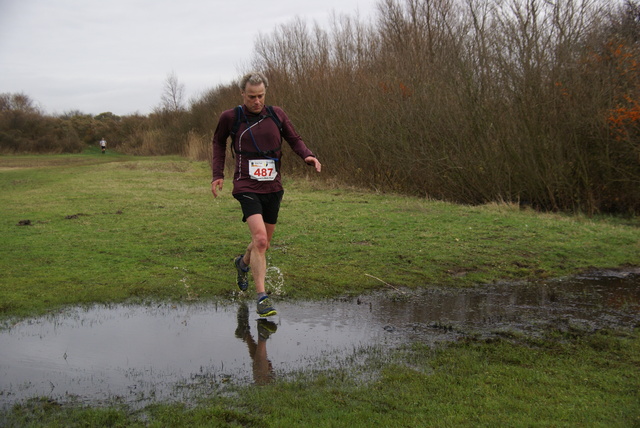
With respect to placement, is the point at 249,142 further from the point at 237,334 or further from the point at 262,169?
the point at 237,334

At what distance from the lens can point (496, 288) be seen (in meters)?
7.39

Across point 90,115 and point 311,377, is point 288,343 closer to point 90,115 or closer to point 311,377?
point 311,377

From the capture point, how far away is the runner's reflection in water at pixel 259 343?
450 centimetres

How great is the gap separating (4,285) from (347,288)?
382 cm

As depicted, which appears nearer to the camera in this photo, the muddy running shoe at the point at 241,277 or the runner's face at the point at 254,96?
the runner's face at the point at 254,96

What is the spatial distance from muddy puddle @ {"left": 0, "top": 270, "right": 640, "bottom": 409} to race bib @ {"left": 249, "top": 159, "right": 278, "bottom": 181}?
135 cm

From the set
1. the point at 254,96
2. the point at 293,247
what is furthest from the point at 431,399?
the point at 293,247

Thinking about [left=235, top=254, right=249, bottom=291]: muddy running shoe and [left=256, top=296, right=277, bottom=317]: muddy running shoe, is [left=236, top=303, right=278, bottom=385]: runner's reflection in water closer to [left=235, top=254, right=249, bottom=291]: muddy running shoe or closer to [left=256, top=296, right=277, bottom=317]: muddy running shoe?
[left=256, top=296, right=277, bottom=317]: muddy running shoe

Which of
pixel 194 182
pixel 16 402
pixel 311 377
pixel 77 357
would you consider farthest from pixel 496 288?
pixel 194 182

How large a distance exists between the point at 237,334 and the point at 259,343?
0.33 metres

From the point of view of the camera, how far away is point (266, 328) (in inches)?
226

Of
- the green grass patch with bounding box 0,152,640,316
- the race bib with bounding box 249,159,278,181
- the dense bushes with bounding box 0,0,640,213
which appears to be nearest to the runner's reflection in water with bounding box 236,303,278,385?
the green grass patch with bounding box 0,152,640,316

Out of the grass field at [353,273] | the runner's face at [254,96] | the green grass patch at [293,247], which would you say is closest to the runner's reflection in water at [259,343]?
the grass field at [353,273]

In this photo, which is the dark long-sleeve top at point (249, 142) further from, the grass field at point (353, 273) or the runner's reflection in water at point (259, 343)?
the grass field at point (353, 273)
